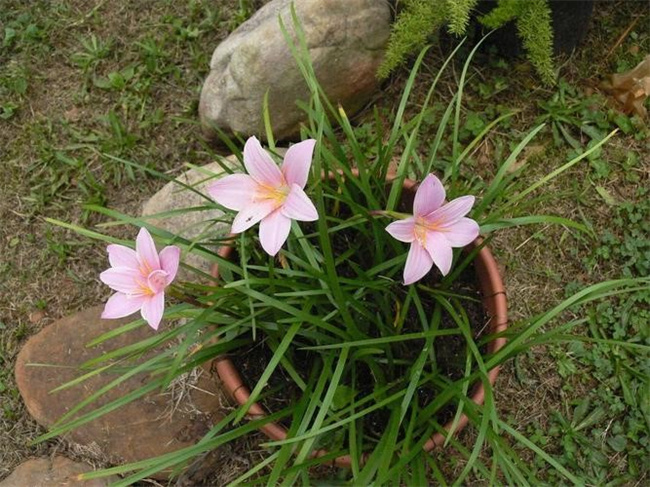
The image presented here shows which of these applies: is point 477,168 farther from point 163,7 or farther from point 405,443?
point 163,7

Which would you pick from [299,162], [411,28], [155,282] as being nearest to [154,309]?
[155,282]

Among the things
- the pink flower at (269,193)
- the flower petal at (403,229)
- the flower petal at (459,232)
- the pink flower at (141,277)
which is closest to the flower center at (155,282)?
the pink flower at (141,277)

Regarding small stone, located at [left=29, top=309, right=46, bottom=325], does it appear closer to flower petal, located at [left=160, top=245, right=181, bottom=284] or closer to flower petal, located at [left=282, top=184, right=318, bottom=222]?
flower petal, located at [left=160, top=245, right=181, bottom=284]

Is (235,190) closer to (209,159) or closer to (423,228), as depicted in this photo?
(423,228)

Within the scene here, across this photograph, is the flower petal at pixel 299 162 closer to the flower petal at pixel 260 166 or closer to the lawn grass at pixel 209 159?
the flower petal at pixel 260 166

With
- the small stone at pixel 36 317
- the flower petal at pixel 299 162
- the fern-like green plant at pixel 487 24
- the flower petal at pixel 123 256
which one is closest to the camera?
the flower petal at pixel 299 162

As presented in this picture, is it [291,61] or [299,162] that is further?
[291,61]
